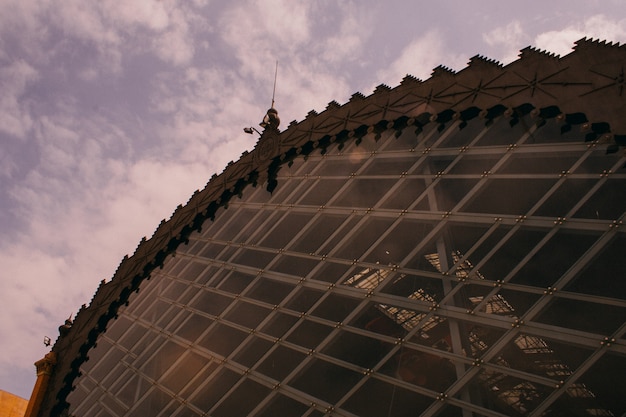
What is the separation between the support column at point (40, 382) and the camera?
2348 cm

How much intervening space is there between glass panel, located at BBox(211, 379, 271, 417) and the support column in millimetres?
10714

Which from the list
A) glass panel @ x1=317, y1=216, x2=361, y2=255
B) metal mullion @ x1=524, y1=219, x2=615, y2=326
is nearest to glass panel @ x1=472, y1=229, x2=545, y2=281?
metal mullion @ x1=524, y1=219, x2=615, y2=326

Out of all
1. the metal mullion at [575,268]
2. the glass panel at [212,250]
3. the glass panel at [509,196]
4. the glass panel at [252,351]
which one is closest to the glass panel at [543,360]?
the metal mullion at [575,268]

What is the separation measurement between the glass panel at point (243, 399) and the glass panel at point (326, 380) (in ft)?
4.60

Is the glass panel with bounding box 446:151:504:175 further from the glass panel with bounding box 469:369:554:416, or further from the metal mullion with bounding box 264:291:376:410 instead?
the glass panel with bounding box 469:369:554:416

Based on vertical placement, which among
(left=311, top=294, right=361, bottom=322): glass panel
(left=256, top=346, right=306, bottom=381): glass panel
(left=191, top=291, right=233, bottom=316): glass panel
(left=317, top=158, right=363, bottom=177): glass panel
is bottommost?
(left=256, top=346, right=306, bottom=381): glass panel

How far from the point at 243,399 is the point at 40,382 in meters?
12.1

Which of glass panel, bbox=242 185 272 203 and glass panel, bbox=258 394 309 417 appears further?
glass panel, bbox=242 185 272 203

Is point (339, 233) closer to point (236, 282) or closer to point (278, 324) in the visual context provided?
point (278, 324)

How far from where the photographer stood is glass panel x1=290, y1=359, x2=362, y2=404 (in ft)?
47.3

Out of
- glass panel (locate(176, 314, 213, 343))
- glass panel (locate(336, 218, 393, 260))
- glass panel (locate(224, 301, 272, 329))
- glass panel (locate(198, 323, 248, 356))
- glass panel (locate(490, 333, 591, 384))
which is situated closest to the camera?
glass panel (locate(490, 333, 591, 384))

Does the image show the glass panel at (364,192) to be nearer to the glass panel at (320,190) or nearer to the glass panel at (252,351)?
the glass panel at (320,190)

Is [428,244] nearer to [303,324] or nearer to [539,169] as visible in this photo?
[539,169]

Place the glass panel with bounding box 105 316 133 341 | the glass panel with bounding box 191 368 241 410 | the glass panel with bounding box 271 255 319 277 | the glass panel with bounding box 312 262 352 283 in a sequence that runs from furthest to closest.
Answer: the glass panel with bounding box 105 316 133 341, the glass panel with bounding box 271 255 319 277, the glass panel with bounding box 191 368 241 410, the glass panel with bounding box 312 262 352 283
